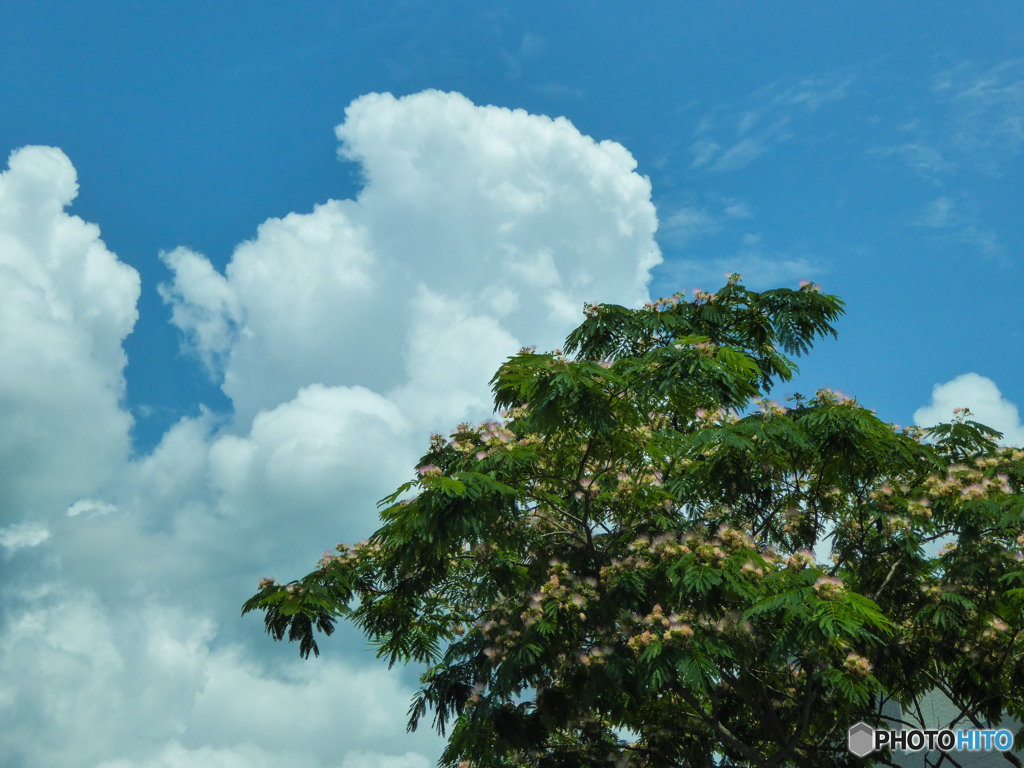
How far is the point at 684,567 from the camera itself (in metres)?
8.81

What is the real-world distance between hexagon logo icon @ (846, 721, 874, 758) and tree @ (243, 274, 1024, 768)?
250mm

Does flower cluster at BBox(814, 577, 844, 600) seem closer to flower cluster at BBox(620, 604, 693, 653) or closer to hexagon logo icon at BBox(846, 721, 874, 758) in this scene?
flower cluster at BBox(620, 604, 693, 653)

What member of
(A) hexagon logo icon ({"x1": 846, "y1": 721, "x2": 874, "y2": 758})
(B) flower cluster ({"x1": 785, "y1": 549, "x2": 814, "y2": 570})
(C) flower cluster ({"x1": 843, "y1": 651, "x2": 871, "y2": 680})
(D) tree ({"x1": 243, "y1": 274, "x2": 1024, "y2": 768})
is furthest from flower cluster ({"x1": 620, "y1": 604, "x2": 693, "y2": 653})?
(A) hexagon logo icon ({"x1": 846, "y1": 721, "x2": 874, "y2": 758})

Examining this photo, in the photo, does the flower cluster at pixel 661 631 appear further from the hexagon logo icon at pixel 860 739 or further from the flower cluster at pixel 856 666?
the hexagon logo icon at pixel 860 739

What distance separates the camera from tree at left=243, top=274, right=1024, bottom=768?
8.84 m

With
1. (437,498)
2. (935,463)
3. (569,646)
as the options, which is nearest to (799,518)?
(935,463)

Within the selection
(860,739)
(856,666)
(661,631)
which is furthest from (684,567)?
(860,739)

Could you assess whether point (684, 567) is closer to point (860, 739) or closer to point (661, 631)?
point (661, 631)

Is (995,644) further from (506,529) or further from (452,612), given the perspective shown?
(452,612)

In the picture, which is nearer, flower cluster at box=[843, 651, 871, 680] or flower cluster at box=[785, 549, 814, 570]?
→ flower cluster at box=[843, 651, 871, 680]

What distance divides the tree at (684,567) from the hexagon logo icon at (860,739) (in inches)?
9.9

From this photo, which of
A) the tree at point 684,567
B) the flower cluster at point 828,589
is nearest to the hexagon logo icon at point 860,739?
the tree at point 684,567

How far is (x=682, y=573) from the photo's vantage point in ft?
29.1

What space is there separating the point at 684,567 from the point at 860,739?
444cm
